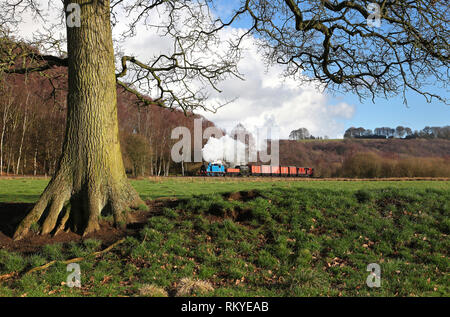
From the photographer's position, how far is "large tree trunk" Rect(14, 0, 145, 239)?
298 inches

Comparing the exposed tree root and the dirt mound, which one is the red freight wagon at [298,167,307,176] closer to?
the dirt mound

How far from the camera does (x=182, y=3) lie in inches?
375

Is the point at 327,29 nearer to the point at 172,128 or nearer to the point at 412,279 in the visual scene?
the point at 412,279

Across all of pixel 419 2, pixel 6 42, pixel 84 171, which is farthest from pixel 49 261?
pixel 419 2

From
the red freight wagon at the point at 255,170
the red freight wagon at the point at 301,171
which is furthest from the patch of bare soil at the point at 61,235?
the red freight wagon at the point at 301,171

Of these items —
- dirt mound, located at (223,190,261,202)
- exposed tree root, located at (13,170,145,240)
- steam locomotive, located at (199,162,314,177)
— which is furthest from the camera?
steam locomotive, located at (199,162,314,177)

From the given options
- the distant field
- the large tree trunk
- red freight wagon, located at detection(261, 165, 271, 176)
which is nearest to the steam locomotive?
red freight wagon, located at detection(261, 165, 271, 176)

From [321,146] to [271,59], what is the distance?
172ft

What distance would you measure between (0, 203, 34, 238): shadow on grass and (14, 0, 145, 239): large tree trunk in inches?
34.9

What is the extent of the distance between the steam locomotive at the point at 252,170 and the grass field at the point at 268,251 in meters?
27.3

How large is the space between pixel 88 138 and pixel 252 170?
32.6 metres

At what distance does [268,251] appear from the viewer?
248 inches

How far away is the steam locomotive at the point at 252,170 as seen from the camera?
36.2 m
